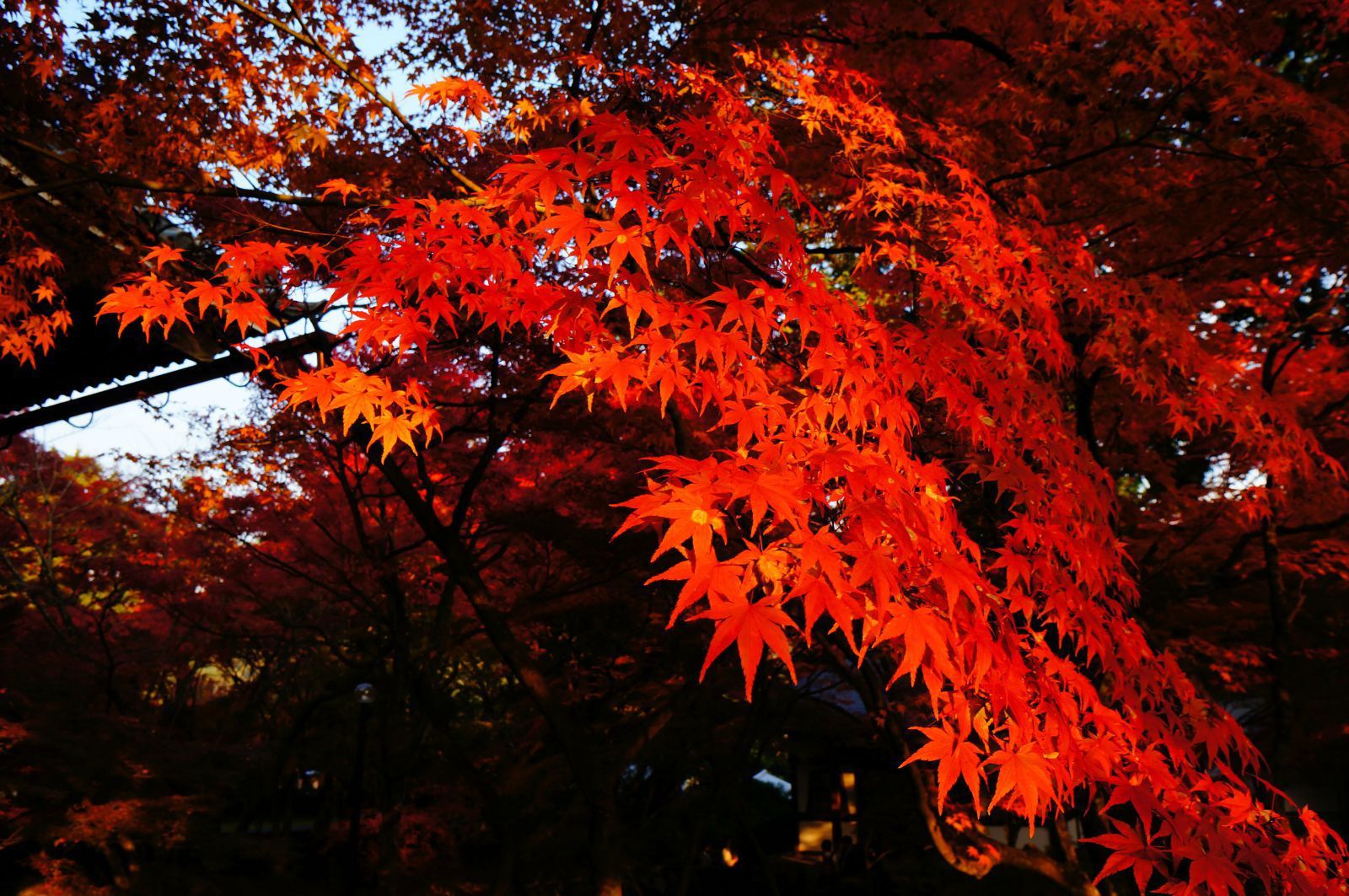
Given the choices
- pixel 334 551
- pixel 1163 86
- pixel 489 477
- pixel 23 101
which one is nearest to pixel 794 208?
pixel 1163 86

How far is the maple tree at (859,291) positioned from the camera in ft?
Result: 7.54

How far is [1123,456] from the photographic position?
392 inches

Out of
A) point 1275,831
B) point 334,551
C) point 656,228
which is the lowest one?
point 1275,831

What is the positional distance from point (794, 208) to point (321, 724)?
45.3 feet

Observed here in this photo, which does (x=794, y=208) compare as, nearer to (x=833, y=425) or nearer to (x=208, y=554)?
(x=833, y=425)

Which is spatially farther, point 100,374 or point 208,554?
point 208,554

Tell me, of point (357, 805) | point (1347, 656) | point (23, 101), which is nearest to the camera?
point (23, 101)

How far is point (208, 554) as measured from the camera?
41.3ft

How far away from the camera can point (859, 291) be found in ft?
29.9

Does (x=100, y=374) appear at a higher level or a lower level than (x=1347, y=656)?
higher

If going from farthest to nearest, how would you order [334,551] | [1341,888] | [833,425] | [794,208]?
[334,551] → [794,208] → [833,425] → [1341,888]

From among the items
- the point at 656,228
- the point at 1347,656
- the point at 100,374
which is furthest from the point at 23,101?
the point at 1347,656

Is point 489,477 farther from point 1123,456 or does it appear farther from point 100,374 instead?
point 1123,456

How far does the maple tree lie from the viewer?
2.30 m
